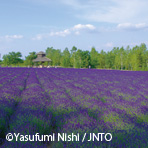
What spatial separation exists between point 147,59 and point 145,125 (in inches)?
1827

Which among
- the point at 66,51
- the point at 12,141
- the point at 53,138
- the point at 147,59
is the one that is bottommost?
the point at 53,138

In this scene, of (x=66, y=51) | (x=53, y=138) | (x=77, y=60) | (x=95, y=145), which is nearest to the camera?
(x=95, y=145)

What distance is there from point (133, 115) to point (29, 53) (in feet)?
256

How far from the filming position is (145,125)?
122 inches

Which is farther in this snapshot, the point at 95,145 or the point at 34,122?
the point at 34,122

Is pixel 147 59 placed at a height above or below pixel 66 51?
below

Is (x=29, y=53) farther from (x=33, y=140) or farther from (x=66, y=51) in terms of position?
(x=33, y=140)

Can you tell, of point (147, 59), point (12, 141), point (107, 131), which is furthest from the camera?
point (147, 59)

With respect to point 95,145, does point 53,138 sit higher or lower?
lower

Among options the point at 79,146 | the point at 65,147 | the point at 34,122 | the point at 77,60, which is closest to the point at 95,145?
the point at 79,146

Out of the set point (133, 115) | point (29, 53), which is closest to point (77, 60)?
point (29, 53)

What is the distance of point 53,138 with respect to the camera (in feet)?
9.87

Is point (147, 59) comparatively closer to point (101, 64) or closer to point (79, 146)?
point (101, 64)

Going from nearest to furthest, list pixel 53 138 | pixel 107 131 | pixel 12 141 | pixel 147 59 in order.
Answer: pixel 12 141, pixel 107 131, pixel 53 138, pixel 147 59
